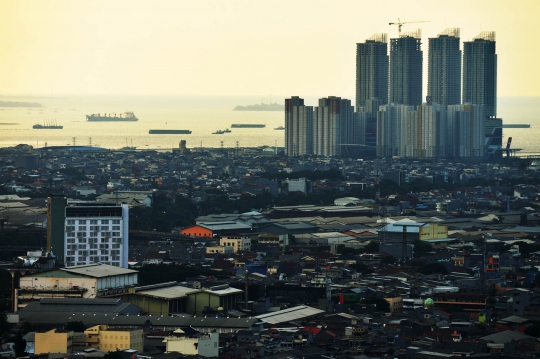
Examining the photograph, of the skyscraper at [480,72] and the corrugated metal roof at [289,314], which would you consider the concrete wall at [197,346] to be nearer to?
the corrugated metal roof at [289,314]

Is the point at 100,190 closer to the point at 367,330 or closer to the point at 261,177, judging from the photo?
the point at 261,177

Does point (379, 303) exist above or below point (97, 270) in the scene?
below

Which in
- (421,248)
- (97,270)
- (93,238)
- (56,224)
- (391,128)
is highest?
(391,128)

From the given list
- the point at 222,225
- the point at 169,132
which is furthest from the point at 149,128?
the point at 222,225

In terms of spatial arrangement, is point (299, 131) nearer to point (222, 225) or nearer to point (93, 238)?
point (222, 225)

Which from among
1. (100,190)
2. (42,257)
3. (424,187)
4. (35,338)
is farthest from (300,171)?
(35,338)

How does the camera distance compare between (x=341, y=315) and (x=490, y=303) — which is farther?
(x=490, y=303)

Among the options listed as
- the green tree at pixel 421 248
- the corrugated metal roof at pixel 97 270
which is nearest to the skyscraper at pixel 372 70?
the green tree at pixel 421 248
